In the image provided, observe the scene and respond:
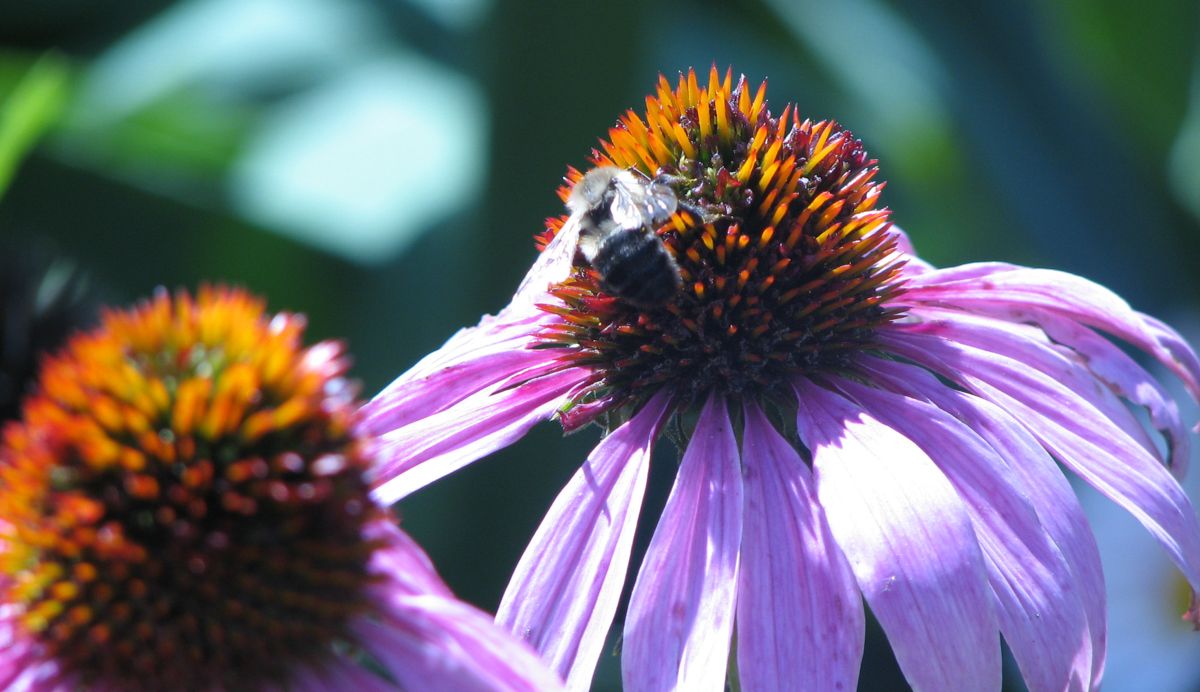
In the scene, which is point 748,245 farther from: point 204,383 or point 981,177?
point 981,177

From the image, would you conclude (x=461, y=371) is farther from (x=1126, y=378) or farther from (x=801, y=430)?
(x=1126, y=378)

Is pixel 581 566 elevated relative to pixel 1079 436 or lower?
→ elevated

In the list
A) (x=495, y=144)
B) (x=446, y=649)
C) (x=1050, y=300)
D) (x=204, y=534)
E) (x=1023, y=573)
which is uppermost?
(x=495, y=144)

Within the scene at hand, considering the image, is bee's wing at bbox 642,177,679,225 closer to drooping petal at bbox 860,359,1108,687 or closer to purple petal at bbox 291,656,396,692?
drooping petal at bbox 860,359,1108,687

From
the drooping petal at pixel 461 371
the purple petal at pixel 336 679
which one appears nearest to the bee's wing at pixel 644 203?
the drooping petal at pixel 461 371

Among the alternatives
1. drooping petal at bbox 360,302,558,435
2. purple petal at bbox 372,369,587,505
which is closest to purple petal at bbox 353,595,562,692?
purple petal at bbox 372,369,587,505

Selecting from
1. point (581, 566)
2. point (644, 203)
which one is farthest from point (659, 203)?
point (581, 566)

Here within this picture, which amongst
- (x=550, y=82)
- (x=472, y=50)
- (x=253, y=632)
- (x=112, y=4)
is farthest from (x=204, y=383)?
(x=112, y=4)
